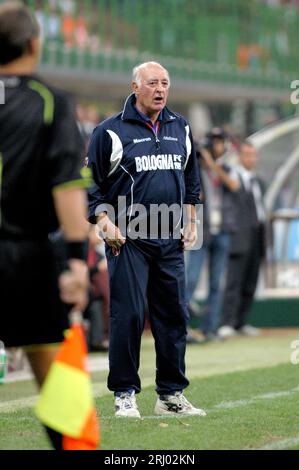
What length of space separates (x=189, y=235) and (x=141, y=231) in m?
0.39

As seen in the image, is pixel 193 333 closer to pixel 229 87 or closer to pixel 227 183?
pixel 227 183

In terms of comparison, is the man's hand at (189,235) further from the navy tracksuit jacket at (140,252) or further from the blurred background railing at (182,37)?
the blurred background railing at (182,37)

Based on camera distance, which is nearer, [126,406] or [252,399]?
[126,406]

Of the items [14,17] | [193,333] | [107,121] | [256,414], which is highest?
[14,17]

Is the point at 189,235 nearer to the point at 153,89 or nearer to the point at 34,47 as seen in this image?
the point at 153,89

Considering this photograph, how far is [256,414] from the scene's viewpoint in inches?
316

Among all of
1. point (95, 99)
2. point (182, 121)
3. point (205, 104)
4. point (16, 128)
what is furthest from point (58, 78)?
point (16, 128)

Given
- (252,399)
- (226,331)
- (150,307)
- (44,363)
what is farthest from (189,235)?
(226,331)

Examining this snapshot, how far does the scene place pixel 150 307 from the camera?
7.95 m

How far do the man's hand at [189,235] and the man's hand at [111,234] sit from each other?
481mm

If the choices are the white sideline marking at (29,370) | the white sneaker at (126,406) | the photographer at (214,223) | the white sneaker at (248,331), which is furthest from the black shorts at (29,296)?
the white sneaker at (248,331)

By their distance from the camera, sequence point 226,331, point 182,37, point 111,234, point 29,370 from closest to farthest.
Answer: point 111,234
point 29,370
point 226,331
point 182,37

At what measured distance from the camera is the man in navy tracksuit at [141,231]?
305 inches

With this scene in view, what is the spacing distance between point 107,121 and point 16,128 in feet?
8.56
